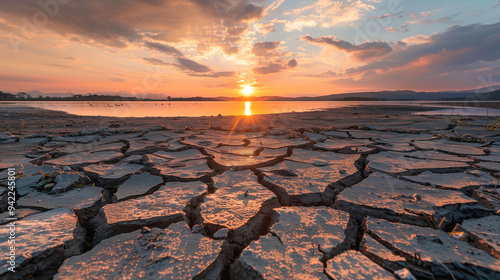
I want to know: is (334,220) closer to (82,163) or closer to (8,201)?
(8,201)

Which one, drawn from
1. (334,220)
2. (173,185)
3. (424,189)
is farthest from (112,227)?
(424,189)

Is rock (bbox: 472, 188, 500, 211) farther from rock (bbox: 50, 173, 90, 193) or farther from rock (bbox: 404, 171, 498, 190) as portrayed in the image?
rock (bbox: 50, 173, 90, 193)

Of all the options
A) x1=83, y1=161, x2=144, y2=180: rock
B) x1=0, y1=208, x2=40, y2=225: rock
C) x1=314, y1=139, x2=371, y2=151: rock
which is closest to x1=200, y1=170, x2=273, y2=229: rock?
x1=83, y1=161, x2=144, y2=180: rock

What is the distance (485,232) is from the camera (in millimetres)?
968

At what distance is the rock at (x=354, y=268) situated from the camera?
2.55ft

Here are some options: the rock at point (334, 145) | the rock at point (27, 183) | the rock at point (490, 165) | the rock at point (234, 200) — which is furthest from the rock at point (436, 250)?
the rock at point (27, 183)

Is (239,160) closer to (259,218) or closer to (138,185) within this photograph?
(138,185)

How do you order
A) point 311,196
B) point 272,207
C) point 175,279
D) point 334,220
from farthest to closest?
point 311,196
point 272,207
point 334,220
point 175,279

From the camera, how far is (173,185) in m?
1.63

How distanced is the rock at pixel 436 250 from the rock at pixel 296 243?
0.20 m

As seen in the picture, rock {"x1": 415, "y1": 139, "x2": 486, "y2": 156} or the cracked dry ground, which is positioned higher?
rock {"x1": 415, "y1": 139, "x2": 486, "y2": 156}

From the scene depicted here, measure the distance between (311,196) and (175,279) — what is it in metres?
0.99

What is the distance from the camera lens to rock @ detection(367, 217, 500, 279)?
771 mm

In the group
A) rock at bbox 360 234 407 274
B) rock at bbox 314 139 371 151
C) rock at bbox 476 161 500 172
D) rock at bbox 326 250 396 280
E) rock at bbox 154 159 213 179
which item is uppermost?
rock at bbox 314 139 371 151
